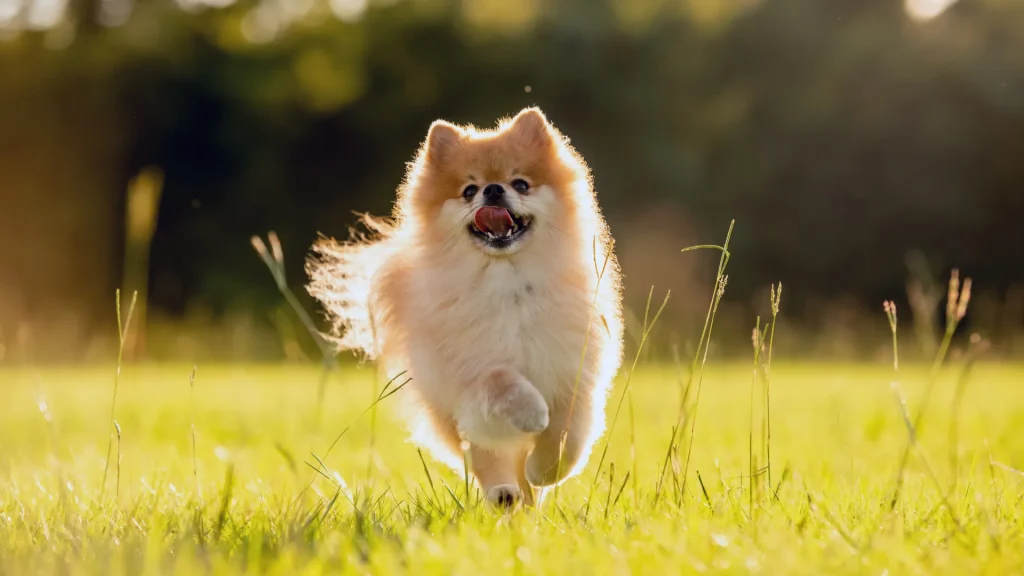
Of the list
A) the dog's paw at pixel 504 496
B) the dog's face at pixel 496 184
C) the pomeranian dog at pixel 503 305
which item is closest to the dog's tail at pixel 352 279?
the pomeranian dog at pixel 503 305

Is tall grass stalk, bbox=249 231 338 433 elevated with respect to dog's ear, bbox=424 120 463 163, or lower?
lower

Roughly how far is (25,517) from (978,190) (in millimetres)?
16091

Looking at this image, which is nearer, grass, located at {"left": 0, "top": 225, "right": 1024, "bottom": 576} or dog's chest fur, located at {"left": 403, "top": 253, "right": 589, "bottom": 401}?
grass, located at {"left": 0, "top": 225, "right": 1024, "bottom": 576}

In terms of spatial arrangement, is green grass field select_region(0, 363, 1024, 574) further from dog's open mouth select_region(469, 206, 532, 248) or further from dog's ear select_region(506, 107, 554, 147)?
dog's ear select_region(506, 107, 554, 147)

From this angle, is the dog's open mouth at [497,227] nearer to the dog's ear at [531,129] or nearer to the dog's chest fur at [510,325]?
the dog's chest fur at [510,325]

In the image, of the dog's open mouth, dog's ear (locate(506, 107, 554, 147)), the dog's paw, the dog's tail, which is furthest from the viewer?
the dog's tail

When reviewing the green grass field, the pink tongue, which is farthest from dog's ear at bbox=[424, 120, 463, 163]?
the green grass field

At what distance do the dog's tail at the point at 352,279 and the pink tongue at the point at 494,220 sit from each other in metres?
0.59

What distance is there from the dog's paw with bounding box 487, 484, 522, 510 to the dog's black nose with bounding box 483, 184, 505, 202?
91 centimetres

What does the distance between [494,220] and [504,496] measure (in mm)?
854

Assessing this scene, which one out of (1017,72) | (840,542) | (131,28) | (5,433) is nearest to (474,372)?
(840,542)

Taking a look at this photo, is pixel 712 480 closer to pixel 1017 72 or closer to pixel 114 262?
pixel 114 262

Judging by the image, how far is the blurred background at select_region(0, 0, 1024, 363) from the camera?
1410 cm

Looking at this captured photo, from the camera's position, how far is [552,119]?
14.7 meters
